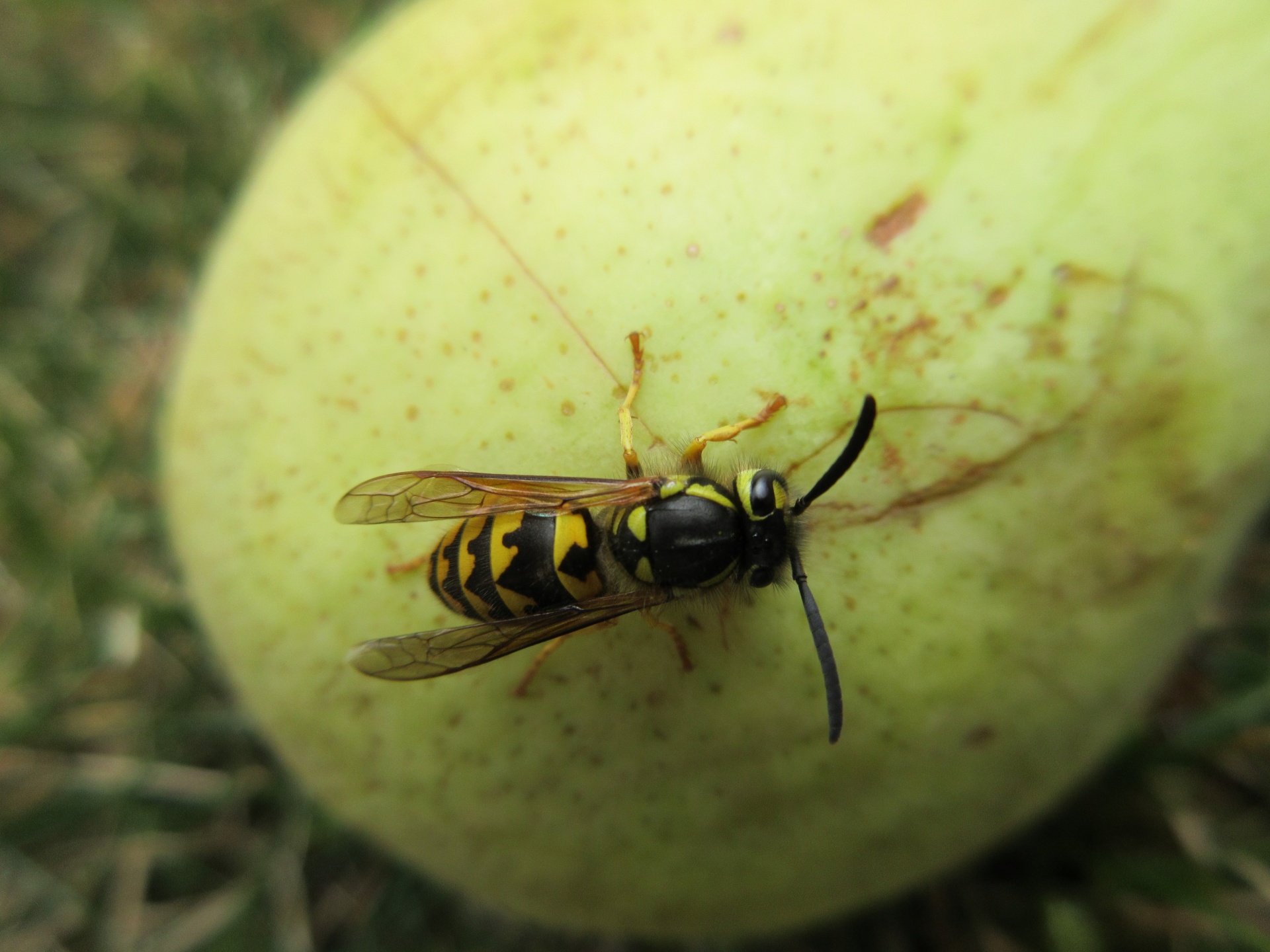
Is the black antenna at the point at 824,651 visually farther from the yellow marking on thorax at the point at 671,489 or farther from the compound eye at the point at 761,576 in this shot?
the yellow marking on thorax at the point at 671,489

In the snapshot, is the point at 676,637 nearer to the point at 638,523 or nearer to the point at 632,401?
the point at 638,523

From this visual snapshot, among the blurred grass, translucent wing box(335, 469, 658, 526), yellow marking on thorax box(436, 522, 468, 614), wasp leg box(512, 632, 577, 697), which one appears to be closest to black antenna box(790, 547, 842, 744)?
translucent wing box(335, 469, 658, 526)

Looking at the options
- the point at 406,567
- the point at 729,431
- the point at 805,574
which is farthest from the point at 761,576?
the point at 406,567

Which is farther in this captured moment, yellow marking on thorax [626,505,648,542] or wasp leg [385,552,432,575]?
wasp leg [385,552,432,575]

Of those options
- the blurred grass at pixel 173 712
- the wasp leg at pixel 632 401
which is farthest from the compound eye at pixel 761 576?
the blurred grass at pixel 173 712

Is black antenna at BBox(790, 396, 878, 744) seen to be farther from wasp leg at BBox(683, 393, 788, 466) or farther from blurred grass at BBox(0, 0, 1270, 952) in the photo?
blurred grass at BBox(0, 0, 1270, 952)

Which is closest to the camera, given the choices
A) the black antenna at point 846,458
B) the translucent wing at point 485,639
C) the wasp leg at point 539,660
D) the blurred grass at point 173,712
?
the black antenna at point 846,458
